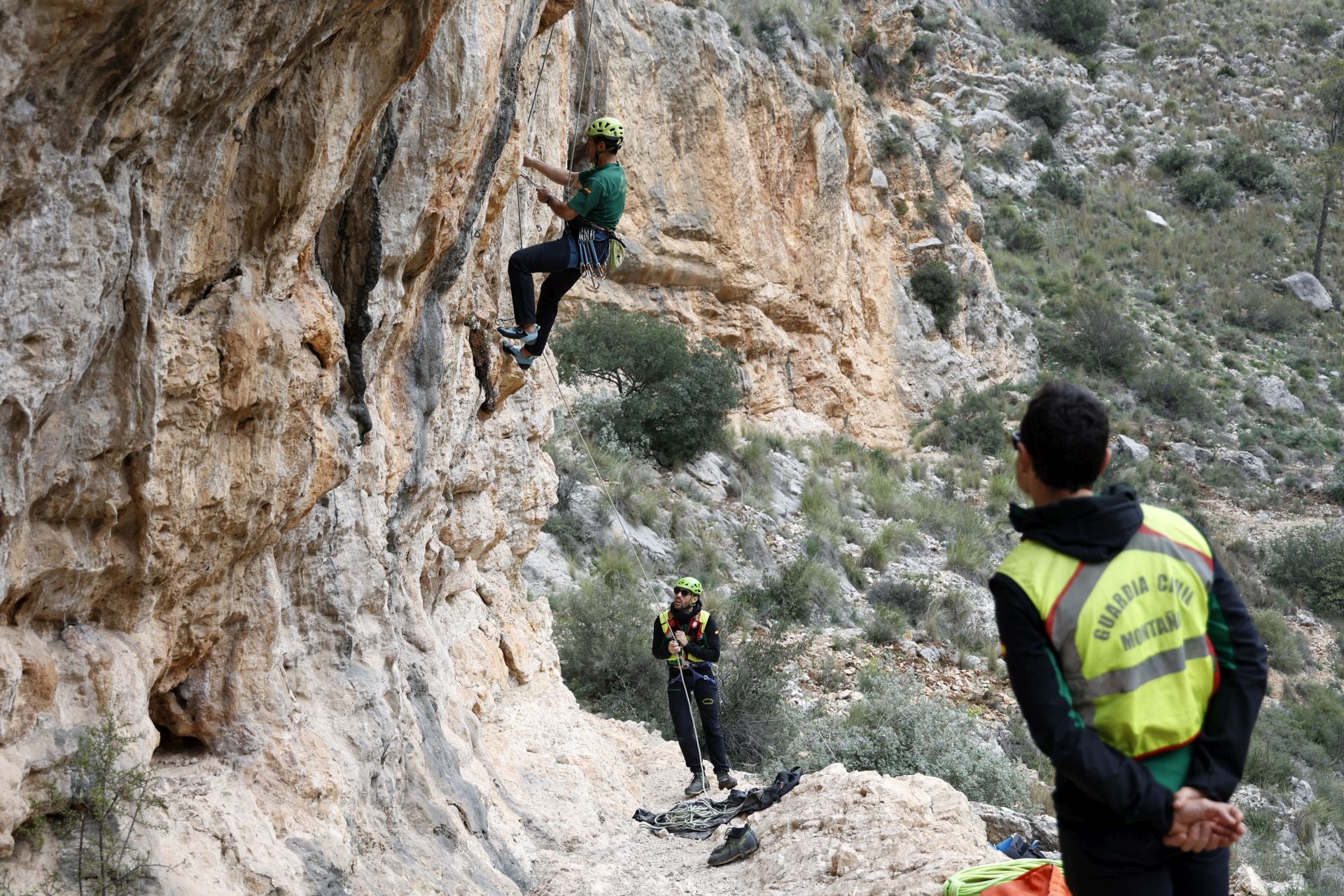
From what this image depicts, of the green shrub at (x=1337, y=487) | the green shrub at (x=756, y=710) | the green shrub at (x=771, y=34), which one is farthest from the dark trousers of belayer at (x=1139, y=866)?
the green shrub at (x=1337, y=487)

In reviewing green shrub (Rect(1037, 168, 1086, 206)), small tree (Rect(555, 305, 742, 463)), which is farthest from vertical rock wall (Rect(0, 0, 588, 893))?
green shrub (Rect(1037, 168, 1086, 206))

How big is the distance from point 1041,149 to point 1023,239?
4.90 meters

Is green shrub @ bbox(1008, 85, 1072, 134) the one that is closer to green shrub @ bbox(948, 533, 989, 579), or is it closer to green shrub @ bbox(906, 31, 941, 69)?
green shrub @ bbox(906, 31, 941, 69)

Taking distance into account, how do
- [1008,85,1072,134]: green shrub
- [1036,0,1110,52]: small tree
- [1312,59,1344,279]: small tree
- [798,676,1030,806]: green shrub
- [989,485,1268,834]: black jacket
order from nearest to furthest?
[989,485,1268,834]: black jacket → [798,676,1030,806]: green shrub → [1312,59,1344,279]: small tree → [1008,85,1072,134]: green shrub → [1036,0,1110,52]: small tree

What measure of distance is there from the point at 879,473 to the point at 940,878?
602 inches

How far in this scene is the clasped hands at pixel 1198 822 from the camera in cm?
200

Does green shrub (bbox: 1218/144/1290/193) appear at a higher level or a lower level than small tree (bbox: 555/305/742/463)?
higher

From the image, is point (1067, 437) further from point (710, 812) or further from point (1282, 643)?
point (1282, 643)

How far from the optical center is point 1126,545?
211 cm

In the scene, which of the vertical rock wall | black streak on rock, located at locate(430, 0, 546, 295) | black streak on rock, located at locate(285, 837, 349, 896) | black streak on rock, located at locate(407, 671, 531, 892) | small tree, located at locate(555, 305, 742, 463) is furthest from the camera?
small tree, located at locate(555, 305, 742, 463)

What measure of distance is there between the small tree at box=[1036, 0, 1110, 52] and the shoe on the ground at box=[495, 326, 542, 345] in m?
38.1

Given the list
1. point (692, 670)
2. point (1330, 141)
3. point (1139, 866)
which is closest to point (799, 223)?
point (692, 670)

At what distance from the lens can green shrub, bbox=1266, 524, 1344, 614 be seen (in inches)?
738

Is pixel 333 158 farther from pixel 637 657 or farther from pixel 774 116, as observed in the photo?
pixel 774 116
